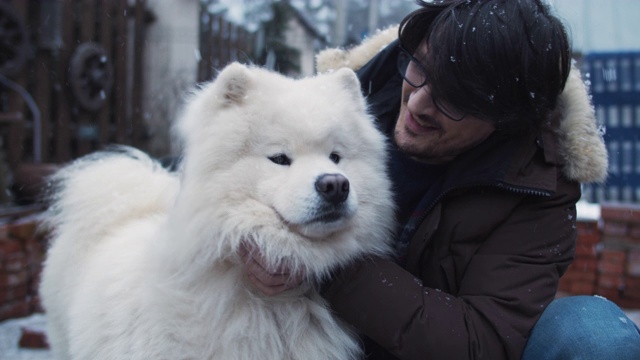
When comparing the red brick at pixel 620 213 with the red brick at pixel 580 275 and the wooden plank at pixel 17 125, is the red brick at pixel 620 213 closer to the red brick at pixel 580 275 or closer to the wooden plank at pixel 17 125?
the red brick at pixel 580 275

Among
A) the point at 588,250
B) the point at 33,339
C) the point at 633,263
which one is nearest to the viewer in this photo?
the point at 33,339

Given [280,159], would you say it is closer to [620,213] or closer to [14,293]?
[14,293]

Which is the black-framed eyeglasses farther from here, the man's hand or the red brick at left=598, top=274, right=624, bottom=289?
the red brick at left=598, top=274, right=624, bottom=289

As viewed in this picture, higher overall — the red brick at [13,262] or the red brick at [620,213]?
the red brick at [620,213]

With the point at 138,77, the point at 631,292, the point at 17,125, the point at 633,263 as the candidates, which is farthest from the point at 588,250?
the point at 138,77

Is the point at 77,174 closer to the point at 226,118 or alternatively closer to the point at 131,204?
the point at 131,204

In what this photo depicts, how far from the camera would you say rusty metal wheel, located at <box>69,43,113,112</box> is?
18.5ft

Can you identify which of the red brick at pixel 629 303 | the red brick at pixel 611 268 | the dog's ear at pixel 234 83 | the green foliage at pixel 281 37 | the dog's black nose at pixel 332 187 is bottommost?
the red brick at pixel 629 303

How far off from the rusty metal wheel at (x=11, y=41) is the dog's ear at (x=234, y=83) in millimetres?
3941

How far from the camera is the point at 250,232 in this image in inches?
68.6

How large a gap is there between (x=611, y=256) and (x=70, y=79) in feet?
17.1

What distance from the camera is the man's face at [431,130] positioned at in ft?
6.77

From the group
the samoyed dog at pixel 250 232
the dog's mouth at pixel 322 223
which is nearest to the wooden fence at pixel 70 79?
the samoyed dog at pixel 250 232

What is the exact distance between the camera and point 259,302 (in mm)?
1823
